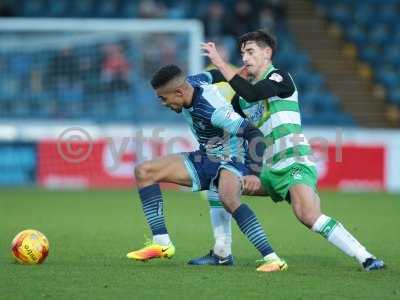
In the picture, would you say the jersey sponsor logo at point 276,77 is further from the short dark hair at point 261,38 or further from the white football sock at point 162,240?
the white football sock at point 162,240

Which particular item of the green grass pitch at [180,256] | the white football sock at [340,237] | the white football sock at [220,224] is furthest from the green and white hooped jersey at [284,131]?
the green grass pitch at [180,256]

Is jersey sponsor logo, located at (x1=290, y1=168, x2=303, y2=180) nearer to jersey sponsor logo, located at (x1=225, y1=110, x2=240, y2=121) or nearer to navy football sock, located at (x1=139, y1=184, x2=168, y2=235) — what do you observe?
jersey sponsor logo, located at (x1=225, y1=110, x2=240, y2=121)

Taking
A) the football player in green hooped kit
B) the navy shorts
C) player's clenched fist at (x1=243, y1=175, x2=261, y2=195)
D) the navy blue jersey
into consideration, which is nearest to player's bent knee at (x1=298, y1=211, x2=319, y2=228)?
the football player in green hooped kit

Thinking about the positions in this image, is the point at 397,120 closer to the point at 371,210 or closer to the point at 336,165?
the point at 336,165

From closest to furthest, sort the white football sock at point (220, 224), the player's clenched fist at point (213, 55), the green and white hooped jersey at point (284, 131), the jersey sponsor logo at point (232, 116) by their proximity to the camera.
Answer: the player's clenched fist at point (213, 55)
the green and white hooped jersey at point (284, 131)
the jersey sponsor logo at point (232, 116)
the white football sock at point (220, 224)

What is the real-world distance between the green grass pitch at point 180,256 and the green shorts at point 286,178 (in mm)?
678

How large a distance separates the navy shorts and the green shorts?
0.31m

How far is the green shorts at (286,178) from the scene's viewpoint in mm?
8195

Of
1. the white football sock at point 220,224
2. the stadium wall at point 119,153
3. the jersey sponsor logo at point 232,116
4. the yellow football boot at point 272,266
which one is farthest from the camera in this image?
the stadium wall at point 119,153

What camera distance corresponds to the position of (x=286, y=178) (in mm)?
8258

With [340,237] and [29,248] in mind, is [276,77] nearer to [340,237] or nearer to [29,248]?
[340,237]

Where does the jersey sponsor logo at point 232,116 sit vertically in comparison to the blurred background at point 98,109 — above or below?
above

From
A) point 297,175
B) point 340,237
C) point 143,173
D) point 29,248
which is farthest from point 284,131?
point 29,248

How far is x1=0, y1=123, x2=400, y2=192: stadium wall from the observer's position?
64.5 feet
